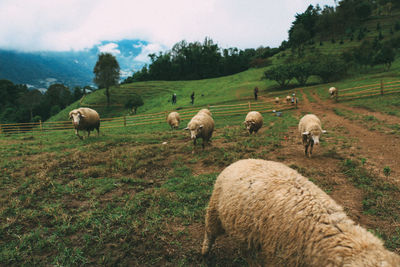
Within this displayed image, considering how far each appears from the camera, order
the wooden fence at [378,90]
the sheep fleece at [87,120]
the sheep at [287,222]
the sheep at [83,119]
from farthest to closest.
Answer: the wooden fence at [378,90], the sheep fleece at [87,120], the sheep at [83,119], the sheep at [287,222]

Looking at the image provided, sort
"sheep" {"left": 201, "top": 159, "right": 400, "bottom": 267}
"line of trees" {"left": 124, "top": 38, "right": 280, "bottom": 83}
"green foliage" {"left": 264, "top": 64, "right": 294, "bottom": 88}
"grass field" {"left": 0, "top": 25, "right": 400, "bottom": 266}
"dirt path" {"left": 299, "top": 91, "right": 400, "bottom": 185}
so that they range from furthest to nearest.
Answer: "line of trees" {"left": 124, "top": 38, "right": 280, "bottom": 83}, "green foliage" {"left": 264, "top": 64, "right": 294, "bottom": 88}, "dirt path" {"left": 299, "top": 91, "right": 400, "bottom": 185}, "grass field" {"left": 0, "top": 25, "right": 400, "bottom": 266}, "sheep" {"left": 201, "top": 159, "right": 400, "bottom": 267}

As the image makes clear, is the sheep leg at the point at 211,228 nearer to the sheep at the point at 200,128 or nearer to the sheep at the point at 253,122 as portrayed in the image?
the sheep at the point at 200,128

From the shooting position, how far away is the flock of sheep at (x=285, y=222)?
6.19ft

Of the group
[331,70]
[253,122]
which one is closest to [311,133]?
[253,122]

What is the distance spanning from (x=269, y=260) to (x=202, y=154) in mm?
6503

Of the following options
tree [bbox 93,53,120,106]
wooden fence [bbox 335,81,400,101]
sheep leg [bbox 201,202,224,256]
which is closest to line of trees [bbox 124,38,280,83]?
tree [bbox 93,53,120,106]

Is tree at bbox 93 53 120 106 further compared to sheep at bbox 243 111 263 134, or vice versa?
tree at bbox 93 53 120 106

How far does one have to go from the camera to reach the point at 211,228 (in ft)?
11.2

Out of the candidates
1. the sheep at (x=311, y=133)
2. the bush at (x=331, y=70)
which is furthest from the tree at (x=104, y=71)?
the sheep at (x=311, y=133)

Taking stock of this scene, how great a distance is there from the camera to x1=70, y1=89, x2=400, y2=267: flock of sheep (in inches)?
74.2

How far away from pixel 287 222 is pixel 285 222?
0.08 feet

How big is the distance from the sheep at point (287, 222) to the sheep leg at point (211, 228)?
0.13ft

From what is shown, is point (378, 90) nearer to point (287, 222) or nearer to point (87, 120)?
point (287, 222)

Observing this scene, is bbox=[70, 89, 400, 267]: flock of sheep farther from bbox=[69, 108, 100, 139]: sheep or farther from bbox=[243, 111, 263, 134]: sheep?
bbox=[69, 108, 100, 139]: sheep
